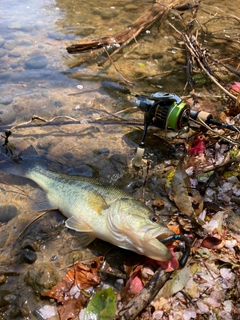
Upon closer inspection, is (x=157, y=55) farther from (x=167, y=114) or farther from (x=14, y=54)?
(x=167, y=114)

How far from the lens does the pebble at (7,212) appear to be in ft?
12.0

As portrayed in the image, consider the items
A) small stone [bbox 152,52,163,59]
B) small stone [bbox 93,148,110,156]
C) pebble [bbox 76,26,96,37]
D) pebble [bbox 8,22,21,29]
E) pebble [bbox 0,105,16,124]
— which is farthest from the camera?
pebble [bbox 8,22,21,29]

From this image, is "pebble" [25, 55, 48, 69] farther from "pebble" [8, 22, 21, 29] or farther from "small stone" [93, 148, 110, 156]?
"small stone" [93, 148, 110, 156]

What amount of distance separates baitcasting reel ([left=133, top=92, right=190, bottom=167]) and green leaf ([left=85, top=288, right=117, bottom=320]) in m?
1.94

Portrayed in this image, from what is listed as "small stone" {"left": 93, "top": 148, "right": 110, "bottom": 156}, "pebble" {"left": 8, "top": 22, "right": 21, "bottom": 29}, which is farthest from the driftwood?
"small stone" {"left": 93, "top": 148, "right": 110, "bottom": 156}

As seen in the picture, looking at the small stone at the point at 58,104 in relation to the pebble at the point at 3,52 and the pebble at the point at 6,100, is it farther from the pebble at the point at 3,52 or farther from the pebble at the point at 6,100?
the pebble at the point at 3,52

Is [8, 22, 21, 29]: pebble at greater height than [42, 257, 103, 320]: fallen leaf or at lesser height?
greater

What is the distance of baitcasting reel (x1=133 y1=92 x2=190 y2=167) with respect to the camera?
13.3ft

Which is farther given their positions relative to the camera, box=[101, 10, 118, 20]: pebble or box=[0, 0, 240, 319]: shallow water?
box=[101, 10, 118, 20]: pebble

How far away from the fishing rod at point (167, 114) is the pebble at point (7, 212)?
66.6 inches

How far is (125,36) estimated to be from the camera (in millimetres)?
7562

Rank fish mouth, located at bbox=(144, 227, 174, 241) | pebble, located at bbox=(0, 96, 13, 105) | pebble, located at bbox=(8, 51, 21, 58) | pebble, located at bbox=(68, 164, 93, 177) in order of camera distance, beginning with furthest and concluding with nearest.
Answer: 1. pebble, located at bbox=(8, 51, 21, 58)
2. pebble, located at bbox=(0, 96, 13, 105)
3. pebble, located at bbox=(68, 164, 93, 177)
4. fish mouth, located at bbox=(144, 227, 174, 241)

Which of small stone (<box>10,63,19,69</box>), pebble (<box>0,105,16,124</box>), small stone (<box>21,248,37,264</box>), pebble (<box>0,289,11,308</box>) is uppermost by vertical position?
small stone (<box>10,63,19,69</box>)

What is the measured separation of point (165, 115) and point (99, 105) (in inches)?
72.9
